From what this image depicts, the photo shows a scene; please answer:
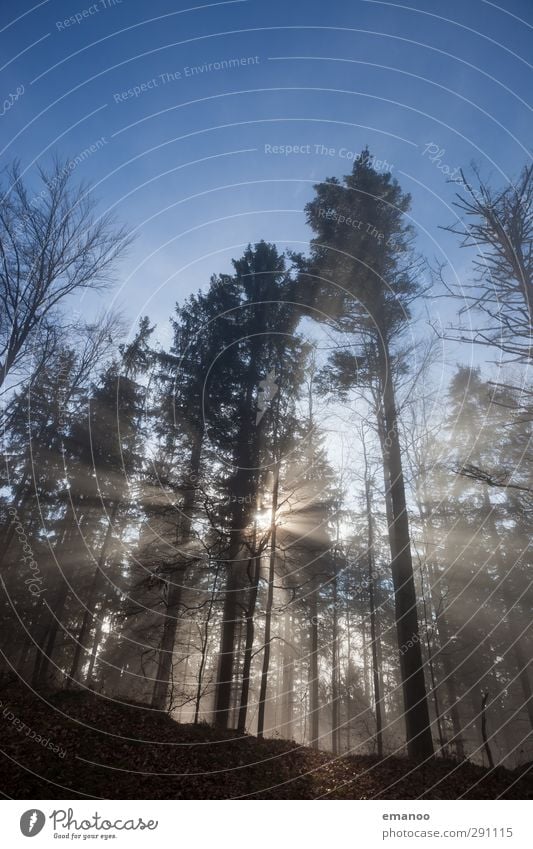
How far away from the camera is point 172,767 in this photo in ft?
23.1

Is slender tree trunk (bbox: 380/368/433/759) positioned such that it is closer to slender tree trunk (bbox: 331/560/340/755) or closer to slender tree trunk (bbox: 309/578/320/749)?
slender tree trunk (bbox: 309/578/320/749)

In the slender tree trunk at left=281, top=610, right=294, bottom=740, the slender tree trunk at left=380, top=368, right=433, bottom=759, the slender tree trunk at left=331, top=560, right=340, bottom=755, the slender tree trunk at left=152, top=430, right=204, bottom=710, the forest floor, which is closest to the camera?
the forest floor

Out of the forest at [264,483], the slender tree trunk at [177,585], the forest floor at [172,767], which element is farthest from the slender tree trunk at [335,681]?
the forest floor at [172,767]

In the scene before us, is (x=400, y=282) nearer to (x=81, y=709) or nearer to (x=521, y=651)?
(x=81, y=709)

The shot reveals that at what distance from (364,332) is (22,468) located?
1711 centimetres

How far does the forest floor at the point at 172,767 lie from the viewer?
6.15 metres

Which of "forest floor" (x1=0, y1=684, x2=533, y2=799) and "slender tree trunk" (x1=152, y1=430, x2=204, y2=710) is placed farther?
"slender tree trunk" (x1=152, y1=430, x2=204, y2=710)

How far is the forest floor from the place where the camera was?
20.2ft

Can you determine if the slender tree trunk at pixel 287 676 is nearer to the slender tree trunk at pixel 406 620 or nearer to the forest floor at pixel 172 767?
the slender tree trunk at pixel 406 620

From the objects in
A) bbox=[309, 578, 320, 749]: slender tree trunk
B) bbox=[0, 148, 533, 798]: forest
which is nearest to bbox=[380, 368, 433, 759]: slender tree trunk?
bbox=[0, 148, 533, 798]: forest

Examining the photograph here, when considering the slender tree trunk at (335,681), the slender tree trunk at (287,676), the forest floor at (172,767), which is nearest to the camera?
the forest floor at (172,767)

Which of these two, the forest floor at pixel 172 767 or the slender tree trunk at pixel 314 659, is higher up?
the slender tree trunk at pixel 314 659
